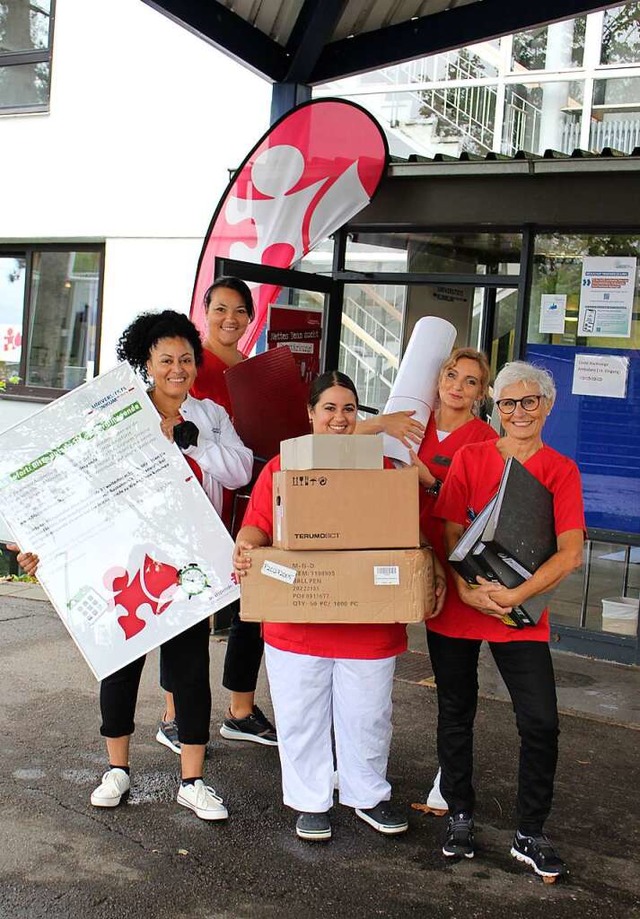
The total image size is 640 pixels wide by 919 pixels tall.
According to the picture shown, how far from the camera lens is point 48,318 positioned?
10742 mm

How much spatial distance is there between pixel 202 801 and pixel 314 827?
0.45 m

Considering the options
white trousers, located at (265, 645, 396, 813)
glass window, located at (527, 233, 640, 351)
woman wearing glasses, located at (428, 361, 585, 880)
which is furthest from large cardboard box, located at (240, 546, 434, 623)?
glass window, located at (527, 233, 640, 351)

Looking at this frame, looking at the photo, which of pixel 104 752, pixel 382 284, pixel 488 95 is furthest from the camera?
pixel 488 95

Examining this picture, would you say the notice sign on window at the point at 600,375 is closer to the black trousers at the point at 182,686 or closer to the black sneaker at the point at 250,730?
the black sneaker at the point at 250,730

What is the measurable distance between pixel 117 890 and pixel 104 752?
50.0 inches

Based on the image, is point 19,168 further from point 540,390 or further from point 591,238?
point 540,390

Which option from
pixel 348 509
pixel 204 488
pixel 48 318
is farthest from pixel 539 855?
pixel 48 318

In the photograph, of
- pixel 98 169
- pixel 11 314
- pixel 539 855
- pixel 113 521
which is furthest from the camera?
pixel 11 314

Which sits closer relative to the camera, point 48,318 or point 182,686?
point 182,686

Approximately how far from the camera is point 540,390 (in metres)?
3.57

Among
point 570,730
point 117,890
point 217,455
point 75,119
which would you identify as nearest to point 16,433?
point 217,455

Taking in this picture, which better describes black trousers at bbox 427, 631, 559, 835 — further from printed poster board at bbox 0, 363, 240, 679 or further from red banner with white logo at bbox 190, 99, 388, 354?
red banner with white logo at bbox 190, 99, 388, 354

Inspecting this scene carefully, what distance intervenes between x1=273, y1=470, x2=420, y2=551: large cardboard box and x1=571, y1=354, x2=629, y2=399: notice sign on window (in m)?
3.30

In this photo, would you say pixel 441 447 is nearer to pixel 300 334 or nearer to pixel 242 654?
pixel 242 654
